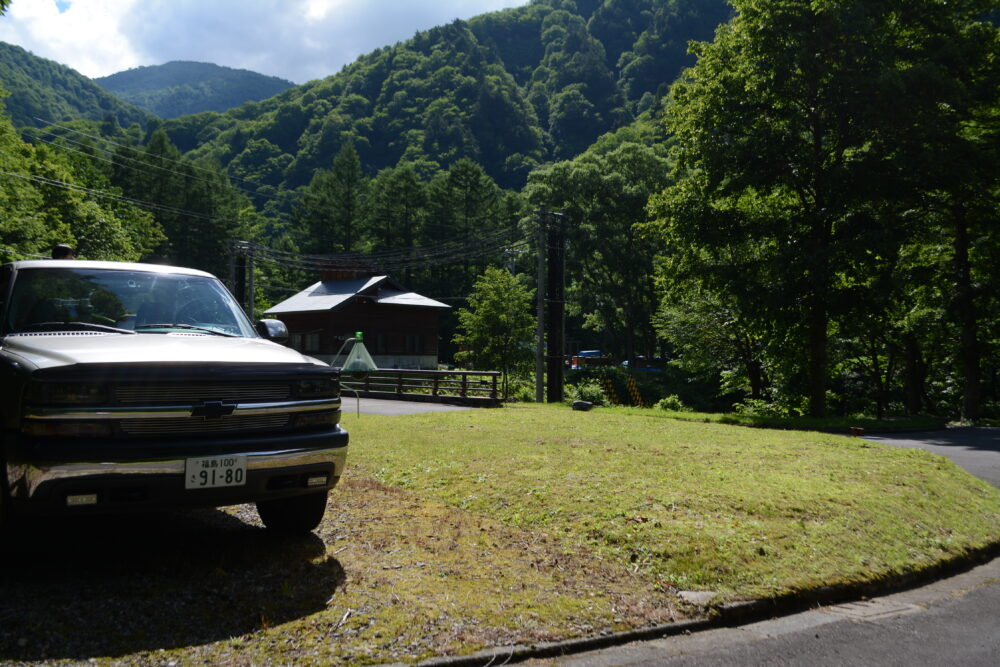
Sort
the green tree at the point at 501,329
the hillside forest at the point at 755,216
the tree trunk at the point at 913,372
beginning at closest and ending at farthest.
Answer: the hillside forest at the point at 755,216
the tree trunk at the point at 913,372
the green tree at the point at 501,329

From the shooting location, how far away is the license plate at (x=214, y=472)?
4164 millimetres

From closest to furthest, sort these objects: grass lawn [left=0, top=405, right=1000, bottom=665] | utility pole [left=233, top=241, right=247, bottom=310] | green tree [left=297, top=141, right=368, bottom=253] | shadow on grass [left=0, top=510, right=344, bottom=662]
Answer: shadow on grass [left=0, top=510, right=344, bottom=662] → grass lawn [left=0, top=405, right=1000, bottom=665] → utility pole [left=233, top=241, right=247, bottom=310] → green tree [left=297, top=141, right=368, bottom=253]

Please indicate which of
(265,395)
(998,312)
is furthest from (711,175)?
(265,395)

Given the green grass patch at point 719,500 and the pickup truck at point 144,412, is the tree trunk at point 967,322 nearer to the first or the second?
the green grass patch at point 719,500

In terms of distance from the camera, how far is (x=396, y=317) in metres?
53.4

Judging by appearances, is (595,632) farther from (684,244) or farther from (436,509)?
(684,244)

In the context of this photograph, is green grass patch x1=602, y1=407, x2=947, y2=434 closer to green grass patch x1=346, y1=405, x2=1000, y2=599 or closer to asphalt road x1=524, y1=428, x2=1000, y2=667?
green grass patch x1=346, y1=405, x2=1000, y2=599

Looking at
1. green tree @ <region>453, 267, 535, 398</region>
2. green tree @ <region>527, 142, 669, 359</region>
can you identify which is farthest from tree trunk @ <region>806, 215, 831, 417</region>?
green tree @ <region>527, 142, 669, 359</region>

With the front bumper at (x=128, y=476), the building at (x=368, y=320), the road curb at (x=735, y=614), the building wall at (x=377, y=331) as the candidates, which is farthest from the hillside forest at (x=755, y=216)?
the front bumper at (x=128, y=476)

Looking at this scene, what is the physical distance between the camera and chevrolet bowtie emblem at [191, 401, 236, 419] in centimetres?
432

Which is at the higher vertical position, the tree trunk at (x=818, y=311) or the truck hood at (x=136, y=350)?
the tree trunk at (x=818, y=311)

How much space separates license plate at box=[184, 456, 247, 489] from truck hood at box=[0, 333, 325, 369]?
625 millimetres

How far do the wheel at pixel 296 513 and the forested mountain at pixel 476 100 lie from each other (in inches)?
4120

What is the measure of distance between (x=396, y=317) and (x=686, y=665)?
50.6 meters
